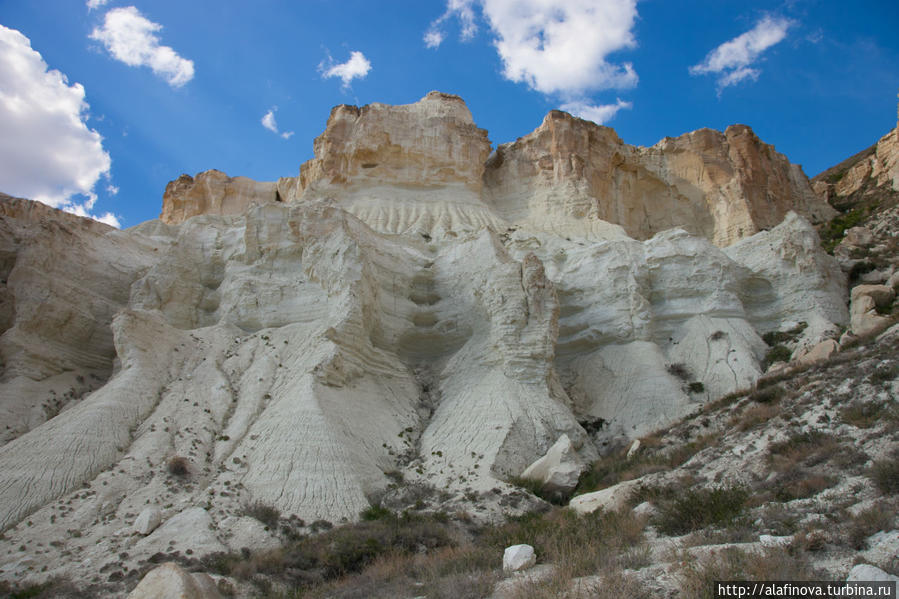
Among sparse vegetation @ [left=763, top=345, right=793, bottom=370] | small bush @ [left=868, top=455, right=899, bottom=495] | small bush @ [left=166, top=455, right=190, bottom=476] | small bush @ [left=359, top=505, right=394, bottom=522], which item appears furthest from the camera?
sparse vegetation @ [left=763, top=345, right=793, bottom=370]

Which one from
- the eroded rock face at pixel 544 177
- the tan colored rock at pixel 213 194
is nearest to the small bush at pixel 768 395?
the eroded rock face at pixel 544 177

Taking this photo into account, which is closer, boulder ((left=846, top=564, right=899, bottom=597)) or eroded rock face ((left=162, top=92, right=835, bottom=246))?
boulder ((left=846, top=564, right=899, bottom=597))

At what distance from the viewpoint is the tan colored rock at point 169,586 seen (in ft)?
30.0

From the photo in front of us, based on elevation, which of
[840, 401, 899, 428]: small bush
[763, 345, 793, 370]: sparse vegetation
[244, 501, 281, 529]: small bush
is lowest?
[244, 501, 281, 529]: small bush

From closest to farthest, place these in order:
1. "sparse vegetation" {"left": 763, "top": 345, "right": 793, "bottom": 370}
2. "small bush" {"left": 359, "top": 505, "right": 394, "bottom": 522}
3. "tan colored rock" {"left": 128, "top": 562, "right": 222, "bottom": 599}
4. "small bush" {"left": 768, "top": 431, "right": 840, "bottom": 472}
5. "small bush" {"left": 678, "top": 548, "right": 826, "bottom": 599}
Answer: "small bush" {"left": 678, "top": 548, "right": 826, "bottom": 599}, "tan colored rock" {"left": 128, "top": 562, "right": 222, "bottom": 599}, "small bush" {"left": 768, "top": 431, "right": 840, "bottom": 472}, "small bush" {"left": 359, "top": 505, "right": 394, "bottom": 522}, "sparse vegetation" {"left": 763, "top": 345, "right": 793, "bottom": 370}

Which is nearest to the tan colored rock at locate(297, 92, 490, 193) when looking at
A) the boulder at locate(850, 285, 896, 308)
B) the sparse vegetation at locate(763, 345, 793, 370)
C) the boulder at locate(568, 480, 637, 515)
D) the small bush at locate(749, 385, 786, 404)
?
the sparse vegetation at locate(763, 345, 793, 370)

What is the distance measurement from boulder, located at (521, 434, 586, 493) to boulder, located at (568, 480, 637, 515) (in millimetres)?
2828

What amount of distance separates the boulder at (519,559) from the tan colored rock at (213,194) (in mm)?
46546

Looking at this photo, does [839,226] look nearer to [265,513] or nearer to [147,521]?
[265,513]

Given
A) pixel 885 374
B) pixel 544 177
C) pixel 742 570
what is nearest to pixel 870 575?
pixel 742 570

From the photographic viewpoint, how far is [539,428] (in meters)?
21.2

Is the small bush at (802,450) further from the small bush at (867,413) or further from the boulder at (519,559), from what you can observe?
the boulder at (519,559)

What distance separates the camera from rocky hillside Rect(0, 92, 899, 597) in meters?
15.5

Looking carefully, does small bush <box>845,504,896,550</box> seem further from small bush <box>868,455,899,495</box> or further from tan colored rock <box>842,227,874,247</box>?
tan colored rock <box>842,227,874,247</box>
